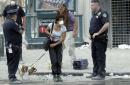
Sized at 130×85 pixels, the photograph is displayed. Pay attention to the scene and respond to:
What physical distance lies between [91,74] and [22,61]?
3.20 m

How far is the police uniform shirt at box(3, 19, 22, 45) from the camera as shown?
44.0ft

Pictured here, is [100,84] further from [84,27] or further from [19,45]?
[84,27]

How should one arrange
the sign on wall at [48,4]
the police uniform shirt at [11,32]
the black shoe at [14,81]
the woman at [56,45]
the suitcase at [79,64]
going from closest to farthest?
the police uniform shirt at [11,32] → the black shoe at [14,81] → the woman at [56,45] → the suitcase at [79,64] → the sign on wall at [48,4]

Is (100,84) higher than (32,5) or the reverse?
the reverse

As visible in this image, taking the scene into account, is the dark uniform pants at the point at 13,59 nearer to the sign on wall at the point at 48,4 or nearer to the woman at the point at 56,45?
the woman at the point at 56,45

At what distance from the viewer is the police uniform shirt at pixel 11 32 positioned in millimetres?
13414

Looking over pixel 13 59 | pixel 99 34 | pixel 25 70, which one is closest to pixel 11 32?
A: pixel 13 59

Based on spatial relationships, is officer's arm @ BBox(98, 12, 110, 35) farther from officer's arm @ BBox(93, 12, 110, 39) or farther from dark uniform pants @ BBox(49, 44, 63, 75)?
dark uniform pants @ BBox(49, 44, 63, 75)

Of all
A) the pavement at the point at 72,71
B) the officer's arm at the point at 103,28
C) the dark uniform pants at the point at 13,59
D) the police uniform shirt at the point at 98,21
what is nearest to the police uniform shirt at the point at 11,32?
the dark uniform pants at the point at 13,59

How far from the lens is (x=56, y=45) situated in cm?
1380

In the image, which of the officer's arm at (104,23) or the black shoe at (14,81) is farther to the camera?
the officer's arm at (104,23)

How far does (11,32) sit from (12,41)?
23 cm

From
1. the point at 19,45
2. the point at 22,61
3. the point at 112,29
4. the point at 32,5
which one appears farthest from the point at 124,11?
the point at 19,45

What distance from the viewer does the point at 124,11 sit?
21.7m
